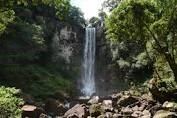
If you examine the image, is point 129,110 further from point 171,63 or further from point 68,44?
point 68,44

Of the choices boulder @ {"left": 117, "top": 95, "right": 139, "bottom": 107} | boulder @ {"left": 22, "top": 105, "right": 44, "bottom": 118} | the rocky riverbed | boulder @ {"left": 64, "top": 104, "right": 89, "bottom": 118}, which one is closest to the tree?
the rocky riverbed

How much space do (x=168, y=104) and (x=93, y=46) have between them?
3192 cm

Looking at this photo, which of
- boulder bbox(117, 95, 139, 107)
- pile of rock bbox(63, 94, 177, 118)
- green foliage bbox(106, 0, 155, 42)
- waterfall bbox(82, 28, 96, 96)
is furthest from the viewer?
waterfall bbox(82, 28, 96, 96)

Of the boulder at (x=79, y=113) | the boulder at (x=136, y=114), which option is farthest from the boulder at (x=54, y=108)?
the boulder at (x=136, y=114)

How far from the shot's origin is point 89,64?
5400cm

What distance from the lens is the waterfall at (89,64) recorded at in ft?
170

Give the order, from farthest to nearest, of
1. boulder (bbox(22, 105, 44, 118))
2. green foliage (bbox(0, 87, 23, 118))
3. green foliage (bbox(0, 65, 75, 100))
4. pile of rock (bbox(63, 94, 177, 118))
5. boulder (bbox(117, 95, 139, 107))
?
green foliage (bbox(0, 65, 75, 100)) → boulder (bbox(117, 95, 139, 107)) → boulder (bbox(22, 105, 44, 118)) → pile of rock (bbox(63, 94, 177, 118)) → green foliage (bbox(0, 87, 23, 118))

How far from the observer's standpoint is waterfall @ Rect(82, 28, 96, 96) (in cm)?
5184

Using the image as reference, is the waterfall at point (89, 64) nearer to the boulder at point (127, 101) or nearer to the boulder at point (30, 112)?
the boulder at point (127, 101)

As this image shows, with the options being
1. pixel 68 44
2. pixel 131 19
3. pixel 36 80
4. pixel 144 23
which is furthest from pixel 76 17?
pixel 144 23

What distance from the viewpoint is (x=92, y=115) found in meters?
26.1

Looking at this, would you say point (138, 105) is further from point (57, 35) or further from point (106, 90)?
point (57, 35)

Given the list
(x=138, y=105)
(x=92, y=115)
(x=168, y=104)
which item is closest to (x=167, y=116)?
(x=168, y=104)

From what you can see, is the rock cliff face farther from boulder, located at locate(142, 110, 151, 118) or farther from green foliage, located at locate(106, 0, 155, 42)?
boulder, located at locate(142, 110, 151, 118)
